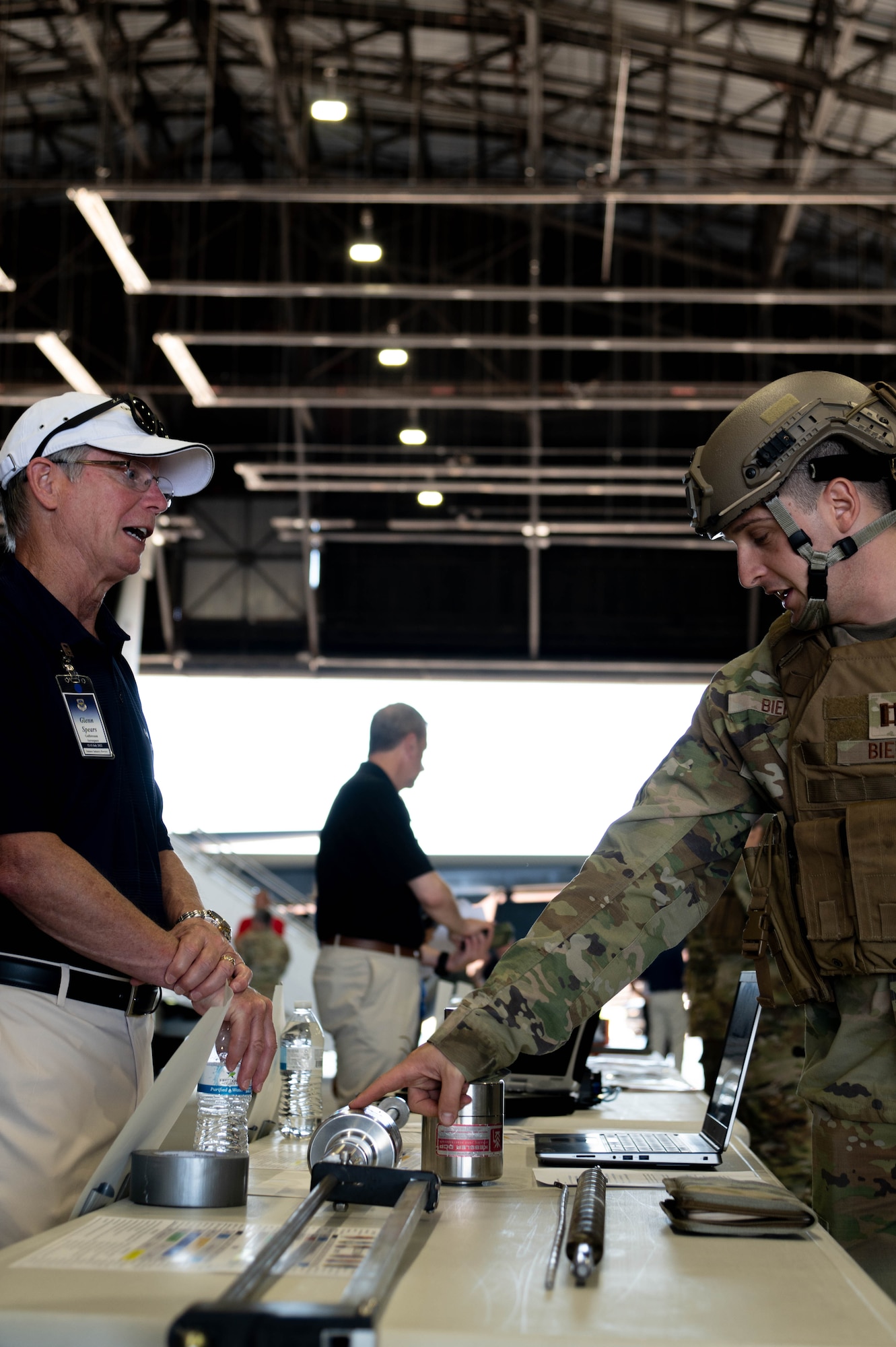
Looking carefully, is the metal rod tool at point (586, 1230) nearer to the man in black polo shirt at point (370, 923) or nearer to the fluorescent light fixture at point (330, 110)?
the man in black polo shirt at point (370, 923)

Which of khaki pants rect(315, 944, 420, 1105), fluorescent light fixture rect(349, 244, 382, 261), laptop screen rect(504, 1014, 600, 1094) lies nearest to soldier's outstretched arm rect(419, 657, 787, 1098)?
laptop screen rect(504, 1014, 600, 1094)

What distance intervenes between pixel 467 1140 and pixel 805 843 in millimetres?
545

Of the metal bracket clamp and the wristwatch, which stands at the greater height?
the wristwatch

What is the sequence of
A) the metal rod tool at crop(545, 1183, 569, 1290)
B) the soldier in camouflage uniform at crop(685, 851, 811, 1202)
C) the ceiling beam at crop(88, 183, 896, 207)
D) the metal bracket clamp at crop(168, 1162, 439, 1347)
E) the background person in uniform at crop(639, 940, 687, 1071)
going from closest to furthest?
the metal bracket clamp at crop(168, 1162, 439, 1347)
the metal rod tool at crop(545, 1183, 569, 1290)
the soldier in camouflage uniform at crop(685, 851, 811, 1202)
the ceiling beam at crop(88, 183, 896, 207)
the background person in uniform at crop(639, 940, 687, 1071)

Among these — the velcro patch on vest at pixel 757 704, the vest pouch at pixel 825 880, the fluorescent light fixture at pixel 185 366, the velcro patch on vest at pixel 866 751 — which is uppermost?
the fluorescent light fixture at pixel 185 366

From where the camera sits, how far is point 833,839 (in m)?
1.57

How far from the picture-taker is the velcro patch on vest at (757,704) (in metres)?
1.72

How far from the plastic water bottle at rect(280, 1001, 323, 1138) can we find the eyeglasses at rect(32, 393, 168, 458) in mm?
897

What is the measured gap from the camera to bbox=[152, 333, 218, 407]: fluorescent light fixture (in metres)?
8.20

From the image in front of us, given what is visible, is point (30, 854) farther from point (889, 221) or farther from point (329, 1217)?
point (889, 221)

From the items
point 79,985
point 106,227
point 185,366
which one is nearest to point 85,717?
point 79,985

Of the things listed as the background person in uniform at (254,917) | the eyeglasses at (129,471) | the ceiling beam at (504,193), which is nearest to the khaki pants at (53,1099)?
the eyeglasses at (129,471)

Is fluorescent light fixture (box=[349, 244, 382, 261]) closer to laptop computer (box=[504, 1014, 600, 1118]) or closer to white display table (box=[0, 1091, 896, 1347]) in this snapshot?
laptop computer (box=[504, 1014, 600, 1118])

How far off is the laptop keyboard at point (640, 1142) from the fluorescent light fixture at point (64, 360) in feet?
21.6
